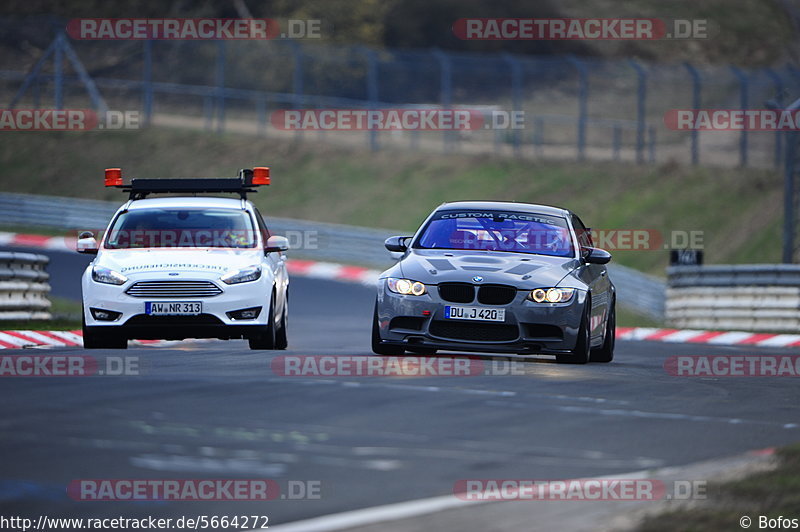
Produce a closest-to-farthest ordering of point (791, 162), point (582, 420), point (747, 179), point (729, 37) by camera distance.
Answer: point (582, 420)
point (791, 162)
point (747, 179)
point (729, 37)

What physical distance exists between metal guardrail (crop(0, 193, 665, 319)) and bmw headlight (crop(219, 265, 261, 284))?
15.3 metres

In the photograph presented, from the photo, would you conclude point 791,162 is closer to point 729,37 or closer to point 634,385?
point 634,385

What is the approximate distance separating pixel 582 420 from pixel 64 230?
33404 millimetres

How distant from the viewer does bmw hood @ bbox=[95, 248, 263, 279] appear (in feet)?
51.2

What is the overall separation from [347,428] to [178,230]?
704cm

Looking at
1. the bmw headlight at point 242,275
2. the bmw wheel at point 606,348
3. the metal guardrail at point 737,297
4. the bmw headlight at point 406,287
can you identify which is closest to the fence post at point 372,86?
the metal guardrail at point 737,297

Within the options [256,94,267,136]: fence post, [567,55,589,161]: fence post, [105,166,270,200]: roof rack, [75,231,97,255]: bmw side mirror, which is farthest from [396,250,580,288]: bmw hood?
[256,94,267,136]: fence post

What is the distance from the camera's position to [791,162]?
2752 cm

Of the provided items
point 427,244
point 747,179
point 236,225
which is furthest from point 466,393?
point 747,179

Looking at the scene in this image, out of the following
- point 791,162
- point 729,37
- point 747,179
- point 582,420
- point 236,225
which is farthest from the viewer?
point 729,37

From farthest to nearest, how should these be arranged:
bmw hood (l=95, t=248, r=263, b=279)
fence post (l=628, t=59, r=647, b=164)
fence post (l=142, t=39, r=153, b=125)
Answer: fence post (l=142, t=39, r=153, b=125) < fence post (l=628, t=59, r=647, b=164) < bmw hood (l=95, t=248, r=263, b=279)

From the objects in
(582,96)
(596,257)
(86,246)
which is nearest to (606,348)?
(596,257)

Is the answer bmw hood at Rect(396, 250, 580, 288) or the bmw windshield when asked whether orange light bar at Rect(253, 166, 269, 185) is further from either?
bmw hood at Rect(396, 250, 580, 288)

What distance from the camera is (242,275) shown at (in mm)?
15711
